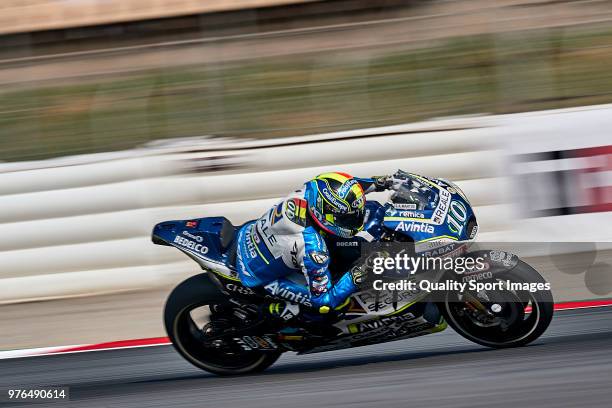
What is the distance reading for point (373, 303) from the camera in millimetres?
5461

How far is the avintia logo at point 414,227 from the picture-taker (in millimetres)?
5117

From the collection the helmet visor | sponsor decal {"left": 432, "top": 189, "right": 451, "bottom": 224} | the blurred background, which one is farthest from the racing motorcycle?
the blurred background

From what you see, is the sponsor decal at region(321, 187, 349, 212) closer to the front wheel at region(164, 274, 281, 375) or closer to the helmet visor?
the helmet visor

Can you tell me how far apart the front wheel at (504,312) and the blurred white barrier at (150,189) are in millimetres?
2222

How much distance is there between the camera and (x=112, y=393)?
5773mm

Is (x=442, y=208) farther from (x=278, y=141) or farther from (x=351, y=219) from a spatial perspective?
(x=278, y=141)

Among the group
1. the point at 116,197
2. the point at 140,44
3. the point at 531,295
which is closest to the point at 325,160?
the point at 116,197

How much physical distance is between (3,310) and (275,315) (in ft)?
11.1

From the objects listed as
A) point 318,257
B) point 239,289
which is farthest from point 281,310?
point 318,257

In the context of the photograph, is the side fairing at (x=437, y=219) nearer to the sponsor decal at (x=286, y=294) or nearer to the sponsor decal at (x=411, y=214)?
the sponsor decal at (x=411, y=214)

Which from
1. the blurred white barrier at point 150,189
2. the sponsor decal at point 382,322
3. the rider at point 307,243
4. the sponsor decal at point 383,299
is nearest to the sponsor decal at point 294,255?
the rider at point 307,243

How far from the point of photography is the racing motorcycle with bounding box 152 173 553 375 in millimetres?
5207

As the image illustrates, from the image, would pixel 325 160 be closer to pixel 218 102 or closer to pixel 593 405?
pixel 218 102

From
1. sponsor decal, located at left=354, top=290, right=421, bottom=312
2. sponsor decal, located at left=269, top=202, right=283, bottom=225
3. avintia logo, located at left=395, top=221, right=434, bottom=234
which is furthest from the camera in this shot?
sponsor decal, located at left=269, top=202, right=283, bottom=225
